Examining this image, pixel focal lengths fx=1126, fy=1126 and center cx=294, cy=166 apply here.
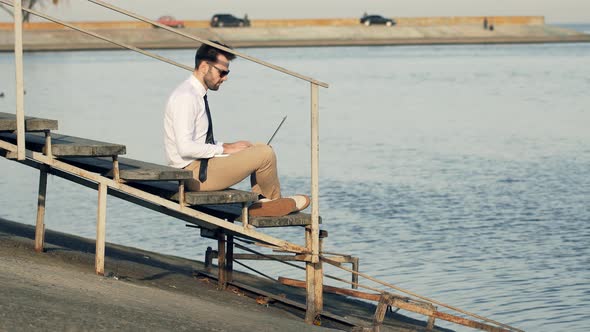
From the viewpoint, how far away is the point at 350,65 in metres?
66.7

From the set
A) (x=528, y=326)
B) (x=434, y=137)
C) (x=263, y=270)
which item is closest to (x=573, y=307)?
A: (x=528, y=326)

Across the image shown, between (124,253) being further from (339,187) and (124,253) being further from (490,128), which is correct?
(490,128)

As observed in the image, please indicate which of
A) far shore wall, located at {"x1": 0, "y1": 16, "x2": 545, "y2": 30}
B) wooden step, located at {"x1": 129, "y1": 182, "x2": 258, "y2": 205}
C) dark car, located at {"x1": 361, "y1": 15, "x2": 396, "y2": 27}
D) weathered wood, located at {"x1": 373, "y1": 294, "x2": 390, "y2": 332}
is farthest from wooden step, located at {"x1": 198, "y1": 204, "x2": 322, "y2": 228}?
dark car, located at {"x1": 361, "y1": 15, "x2": 396, "y2": 27}

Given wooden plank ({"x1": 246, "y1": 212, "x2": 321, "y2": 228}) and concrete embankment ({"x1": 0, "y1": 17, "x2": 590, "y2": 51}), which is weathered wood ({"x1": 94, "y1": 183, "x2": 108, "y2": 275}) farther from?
concrete embankment ({"x1": 0, "y1": 17, "x2": 590, "y2": 51})

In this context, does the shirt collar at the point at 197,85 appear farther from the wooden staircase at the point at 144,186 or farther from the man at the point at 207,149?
the wooden staircase at the point at 144,186

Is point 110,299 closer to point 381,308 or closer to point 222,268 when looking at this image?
point 381,308

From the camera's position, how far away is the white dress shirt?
8273 mm

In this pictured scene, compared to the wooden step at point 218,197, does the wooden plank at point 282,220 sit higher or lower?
lower

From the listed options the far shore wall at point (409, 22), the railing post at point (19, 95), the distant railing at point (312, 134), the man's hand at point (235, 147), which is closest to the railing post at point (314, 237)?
the distant railing at point (312, 134)

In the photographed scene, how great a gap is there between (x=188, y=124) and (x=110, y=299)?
5.00 ft

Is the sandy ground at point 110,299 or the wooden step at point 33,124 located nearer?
the sandy ground at point 110,299

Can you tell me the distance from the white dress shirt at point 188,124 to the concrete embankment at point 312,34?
260 feet

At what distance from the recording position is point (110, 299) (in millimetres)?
7449

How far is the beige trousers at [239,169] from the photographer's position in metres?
8.41
